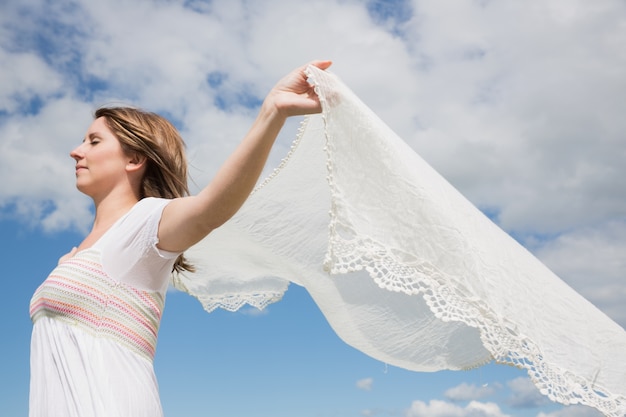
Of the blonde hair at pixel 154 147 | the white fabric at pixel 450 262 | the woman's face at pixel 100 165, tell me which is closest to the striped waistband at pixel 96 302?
the woman's face at pixel 100 165

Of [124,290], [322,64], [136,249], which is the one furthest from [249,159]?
[124,290]

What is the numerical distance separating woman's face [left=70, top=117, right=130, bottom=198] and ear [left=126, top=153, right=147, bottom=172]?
13mm

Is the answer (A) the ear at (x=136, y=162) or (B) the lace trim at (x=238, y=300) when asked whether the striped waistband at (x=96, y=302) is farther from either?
(B) the lace trim at (x=238, y=300)

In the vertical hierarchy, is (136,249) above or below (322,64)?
below

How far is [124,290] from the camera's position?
2.06 m

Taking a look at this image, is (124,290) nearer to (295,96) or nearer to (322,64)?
(295,96)

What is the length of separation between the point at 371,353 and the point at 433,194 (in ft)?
3.95

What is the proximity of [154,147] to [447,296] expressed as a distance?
45.8 inches

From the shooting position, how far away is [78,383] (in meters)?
1.95

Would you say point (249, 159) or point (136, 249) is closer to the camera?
point (249, 159)

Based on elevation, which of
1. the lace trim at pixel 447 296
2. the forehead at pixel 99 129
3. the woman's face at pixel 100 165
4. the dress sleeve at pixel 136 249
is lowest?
the lace trim at pixel 447 296

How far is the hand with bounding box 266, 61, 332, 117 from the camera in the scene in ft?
5.92

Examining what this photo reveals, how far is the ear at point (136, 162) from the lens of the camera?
2.32 m

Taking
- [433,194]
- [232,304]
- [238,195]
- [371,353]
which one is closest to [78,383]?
[238,195]
